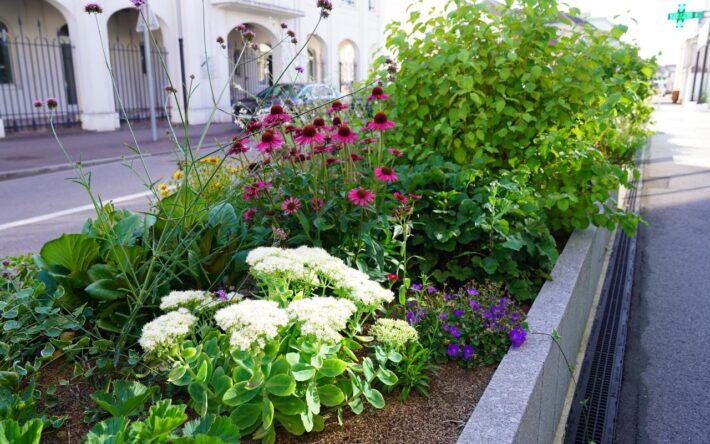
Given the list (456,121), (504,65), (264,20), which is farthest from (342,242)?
(264,20)

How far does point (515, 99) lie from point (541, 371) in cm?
261

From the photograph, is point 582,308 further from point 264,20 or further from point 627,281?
point 264,20

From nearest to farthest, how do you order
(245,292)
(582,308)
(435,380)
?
(435,380), (245,292), (582,308)

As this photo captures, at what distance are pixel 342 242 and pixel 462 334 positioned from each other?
888 millimetres

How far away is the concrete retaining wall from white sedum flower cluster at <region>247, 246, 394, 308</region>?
62 cm

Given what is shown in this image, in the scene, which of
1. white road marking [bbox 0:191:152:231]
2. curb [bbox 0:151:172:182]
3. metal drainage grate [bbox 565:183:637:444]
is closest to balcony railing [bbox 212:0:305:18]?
curb [bbox 0:151:172:182]

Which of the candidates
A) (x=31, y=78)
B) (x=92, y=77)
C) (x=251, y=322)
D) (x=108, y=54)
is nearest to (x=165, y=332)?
(x=251, y=322)

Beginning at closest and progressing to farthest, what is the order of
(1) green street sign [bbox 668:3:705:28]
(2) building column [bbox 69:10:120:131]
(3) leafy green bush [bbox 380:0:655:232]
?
(3) leafy green bush [bbox 380:0:655:232] < (2) building column [bbox 69:10:120:131] < (1) green street sign [bbox 668:3:705:28]

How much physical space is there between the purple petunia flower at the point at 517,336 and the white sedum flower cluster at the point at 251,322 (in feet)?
4.12

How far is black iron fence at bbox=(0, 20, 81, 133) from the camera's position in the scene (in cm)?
1823

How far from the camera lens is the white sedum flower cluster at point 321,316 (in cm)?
210

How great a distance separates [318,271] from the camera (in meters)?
2.63

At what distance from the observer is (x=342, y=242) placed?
3354 mm

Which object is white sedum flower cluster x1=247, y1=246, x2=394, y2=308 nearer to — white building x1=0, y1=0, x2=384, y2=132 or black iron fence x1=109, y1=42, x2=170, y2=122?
white building x1=0, y1=0, x2=384, y2=132
